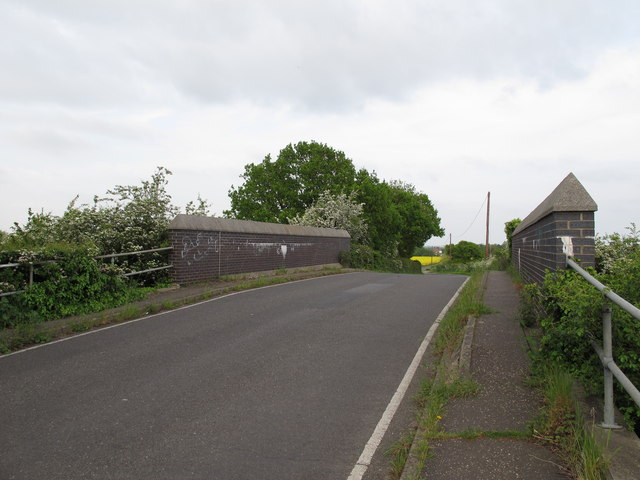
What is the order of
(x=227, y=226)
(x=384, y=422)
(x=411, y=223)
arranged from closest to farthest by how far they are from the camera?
(x=384, y=422) < (x=227, y=226) < (x=411, y=223)

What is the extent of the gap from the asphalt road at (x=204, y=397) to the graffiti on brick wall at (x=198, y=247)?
442 centimetres

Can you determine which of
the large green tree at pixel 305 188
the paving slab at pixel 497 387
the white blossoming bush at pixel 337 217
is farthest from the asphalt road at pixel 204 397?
the large green tree at pixel 305 188

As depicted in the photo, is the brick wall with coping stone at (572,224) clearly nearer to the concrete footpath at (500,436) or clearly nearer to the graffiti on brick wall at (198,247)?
the concrete footpath at (500,436)

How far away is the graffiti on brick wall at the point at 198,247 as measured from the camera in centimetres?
1261

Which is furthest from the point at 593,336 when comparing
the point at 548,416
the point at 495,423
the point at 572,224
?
the point at 572,224

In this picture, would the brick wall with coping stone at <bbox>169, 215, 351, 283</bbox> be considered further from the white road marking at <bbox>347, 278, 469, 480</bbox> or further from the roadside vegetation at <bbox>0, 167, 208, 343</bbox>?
the white road marking at <bbox>347, 278, 469, 480</bbox>

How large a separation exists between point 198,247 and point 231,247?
1569mm

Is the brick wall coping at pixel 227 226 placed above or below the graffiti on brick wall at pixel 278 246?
above

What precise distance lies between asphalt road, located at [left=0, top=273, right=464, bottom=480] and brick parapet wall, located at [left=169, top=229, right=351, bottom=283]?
4349 mm

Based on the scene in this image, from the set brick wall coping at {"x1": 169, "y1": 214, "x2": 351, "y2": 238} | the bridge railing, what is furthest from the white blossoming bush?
the bridge railing

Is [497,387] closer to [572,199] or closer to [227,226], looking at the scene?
[572,199]

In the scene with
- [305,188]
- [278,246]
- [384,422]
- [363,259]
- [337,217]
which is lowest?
[384,422]

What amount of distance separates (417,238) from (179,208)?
167 feet

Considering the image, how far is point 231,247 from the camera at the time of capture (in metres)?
14.5
